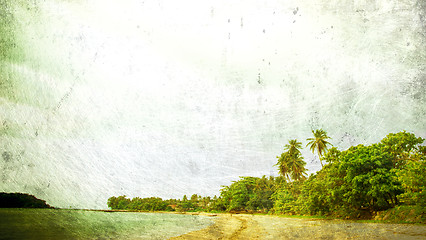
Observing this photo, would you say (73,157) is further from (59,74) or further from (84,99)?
(59,74)

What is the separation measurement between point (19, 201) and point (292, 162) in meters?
84.9

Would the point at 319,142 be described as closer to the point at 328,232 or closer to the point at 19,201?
the point at 328,232

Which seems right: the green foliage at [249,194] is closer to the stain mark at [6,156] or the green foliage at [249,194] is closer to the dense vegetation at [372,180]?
the dense vegetation at [372,180]

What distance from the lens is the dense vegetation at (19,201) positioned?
83.9m

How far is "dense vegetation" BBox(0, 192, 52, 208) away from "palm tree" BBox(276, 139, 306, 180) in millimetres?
80885

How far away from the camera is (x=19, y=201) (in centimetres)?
8894

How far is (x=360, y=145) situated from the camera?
25.2m

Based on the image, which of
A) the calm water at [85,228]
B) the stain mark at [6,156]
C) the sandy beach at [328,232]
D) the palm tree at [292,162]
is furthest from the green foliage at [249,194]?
the stain mark at [6,156]

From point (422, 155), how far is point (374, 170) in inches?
217

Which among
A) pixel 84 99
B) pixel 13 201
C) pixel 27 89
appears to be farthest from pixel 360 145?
pixel 13 201

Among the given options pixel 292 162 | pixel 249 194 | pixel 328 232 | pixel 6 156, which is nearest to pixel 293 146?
pixel 292 162

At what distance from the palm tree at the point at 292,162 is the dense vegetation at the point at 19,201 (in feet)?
265

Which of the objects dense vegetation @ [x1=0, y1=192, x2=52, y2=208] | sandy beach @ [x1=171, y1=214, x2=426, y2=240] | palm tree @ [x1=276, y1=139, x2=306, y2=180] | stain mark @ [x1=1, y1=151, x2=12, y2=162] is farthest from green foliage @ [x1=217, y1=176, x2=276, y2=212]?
dense vegetation @ [x1=0, y1=192, x2=52, y2=208]

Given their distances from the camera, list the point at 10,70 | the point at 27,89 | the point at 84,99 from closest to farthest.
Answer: the point at 10,70 < the point at 27,89 < the point at 84,99
